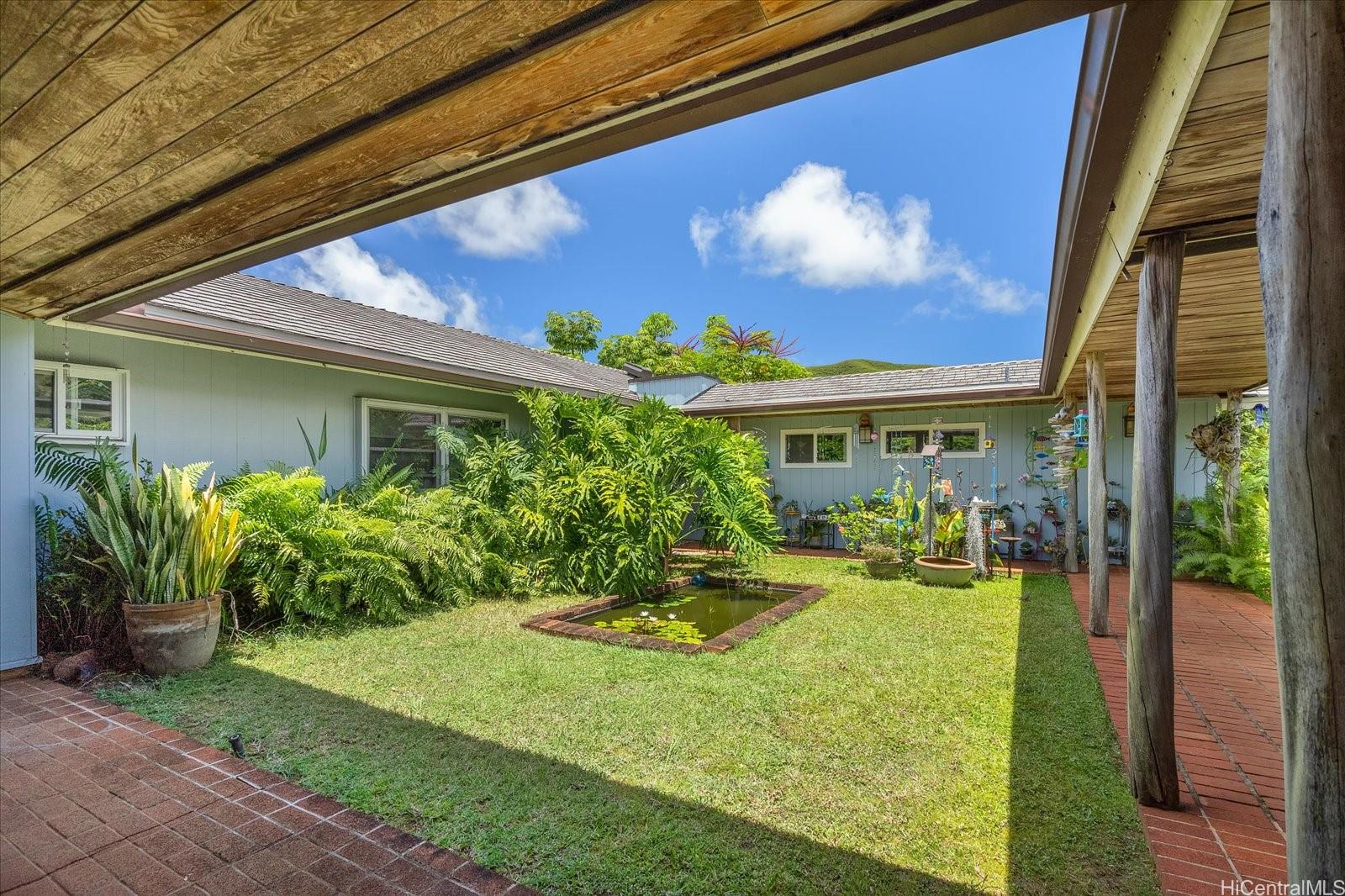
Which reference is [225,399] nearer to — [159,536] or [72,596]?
[72,596]

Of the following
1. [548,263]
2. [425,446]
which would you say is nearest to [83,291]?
[425,446]

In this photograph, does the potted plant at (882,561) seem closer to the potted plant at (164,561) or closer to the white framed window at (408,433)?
the white framed window at (408,433)

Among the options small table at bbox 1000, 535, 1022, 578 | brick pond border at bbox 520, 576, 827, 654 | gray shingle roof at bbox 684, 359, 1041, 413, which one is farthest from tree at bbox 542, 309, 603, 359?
brick pond border at bbox 520, 576, 827, 654

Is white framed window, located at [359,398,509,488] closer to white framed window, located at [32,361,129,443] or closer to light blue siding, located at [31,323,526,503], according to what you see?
light blue siding, located at [31,323,526,503]

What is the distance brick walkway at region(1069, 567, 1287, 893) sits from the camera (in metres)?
2.19

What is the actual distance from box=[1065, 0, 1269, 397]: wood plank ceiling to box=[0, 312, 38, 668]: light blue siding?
242 inches

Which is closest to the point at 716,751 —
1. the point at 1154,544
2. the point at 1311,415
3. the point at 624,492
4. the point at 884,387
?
the point at 1154,544

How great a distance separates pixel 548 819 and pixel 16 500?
4.30 metres

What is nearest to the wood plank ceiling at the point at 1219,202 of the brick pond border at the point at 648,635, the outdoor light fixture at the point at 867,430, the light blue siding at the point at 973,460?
the brick pond border at the point at 648,635

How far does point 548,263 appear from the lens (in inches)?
1447

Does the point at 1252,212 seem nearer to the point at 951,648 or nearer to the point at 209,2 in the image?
the point at 951,648

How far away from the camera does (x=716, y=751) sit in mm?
3002

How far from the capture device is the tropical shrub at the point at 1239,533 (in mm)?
6551

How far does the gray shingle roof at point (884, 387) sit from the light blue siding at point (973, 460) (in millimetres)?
489
